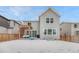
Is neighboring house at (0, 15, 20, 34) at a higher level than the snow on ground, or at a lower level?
higher

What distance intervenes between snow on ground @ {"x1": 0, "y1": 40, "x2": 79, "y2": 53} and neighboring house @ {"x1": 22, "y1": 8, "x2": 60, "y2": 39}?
18 cm

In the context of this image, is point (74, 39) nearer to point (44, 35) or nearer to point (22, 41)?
point (44, 35)

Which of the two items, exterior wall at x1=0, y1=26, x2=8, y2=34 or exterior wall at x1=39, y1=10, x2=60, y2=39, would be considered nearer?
exterior wall at x1=0, y1=26, x2=8, y2=34

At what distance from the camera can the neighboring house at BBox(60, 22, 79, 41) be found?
20.5 ft

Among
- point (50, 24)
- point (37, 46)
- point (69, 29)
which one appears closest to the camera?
point (37, 46)

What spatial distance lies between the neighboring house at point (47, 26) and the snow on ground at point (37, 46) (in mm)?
177

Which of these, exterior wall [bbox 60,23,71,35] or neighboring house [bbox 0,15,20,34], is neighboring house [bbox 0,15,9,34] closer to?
neighboring house [bbox 0,15,20,34]

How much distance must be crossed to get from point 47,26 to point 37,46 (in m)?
0.59

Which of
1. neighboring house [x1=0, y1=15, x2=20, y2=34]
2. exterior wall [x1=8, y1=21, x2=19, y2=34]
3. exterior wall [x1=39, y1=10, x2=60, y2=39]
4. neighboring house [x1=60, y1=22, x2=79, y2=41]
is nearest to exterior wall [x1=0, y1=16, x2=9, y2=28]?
neighboring house [x1=0, y1=15, x2=20, y2=34]

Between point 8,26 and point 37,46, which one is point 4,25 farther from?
point 37,46

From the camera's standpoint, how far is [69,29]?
6.34 metres

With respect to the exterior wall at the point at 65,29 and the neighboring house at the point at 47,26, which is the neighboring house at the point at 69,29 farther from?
the neighboring house at the point at 47,26

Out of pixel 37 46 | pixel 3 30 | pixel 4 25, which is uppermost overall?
pixel 4 25

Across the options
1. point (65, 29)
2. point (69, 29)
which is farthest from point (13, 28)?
point (69, 29)
